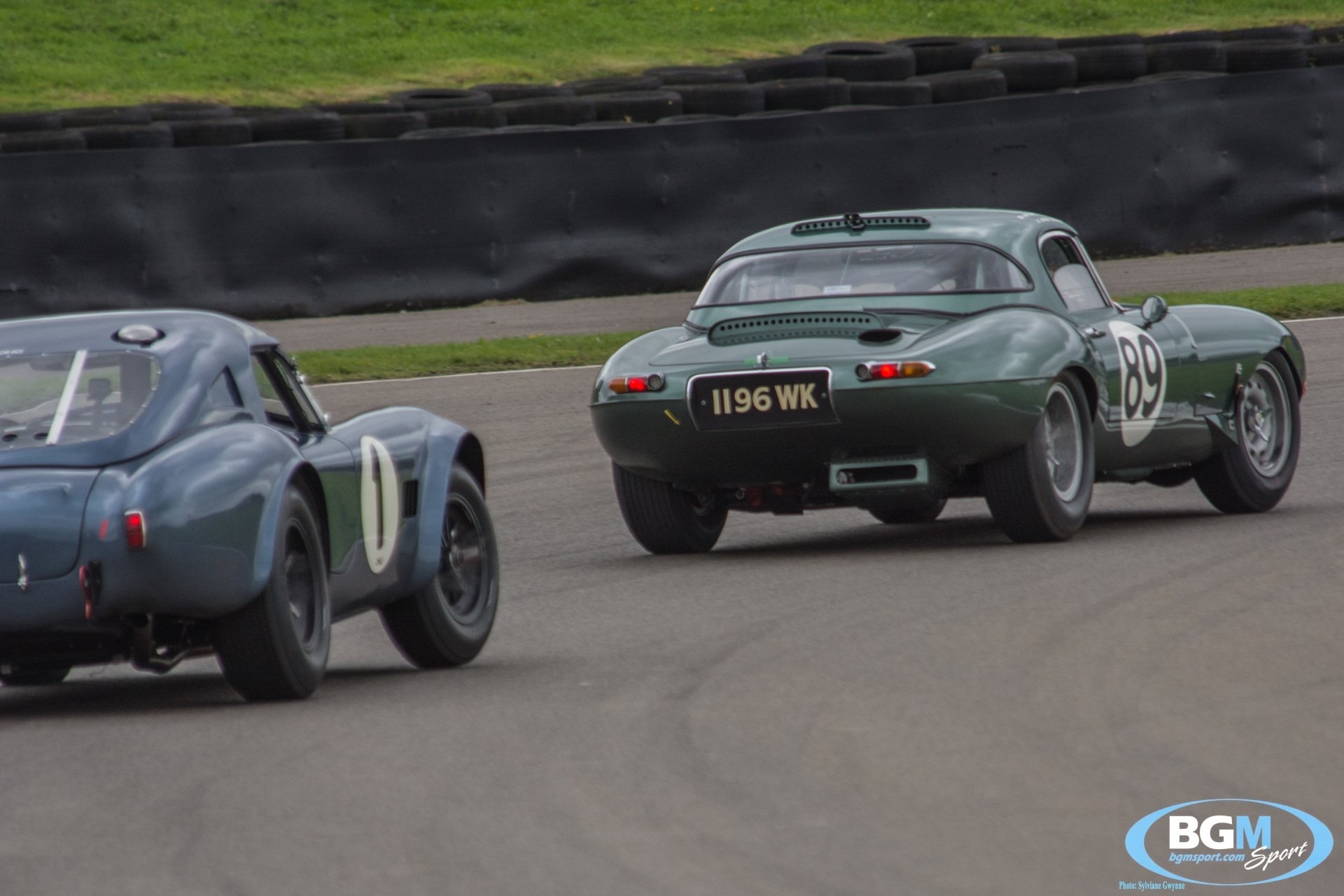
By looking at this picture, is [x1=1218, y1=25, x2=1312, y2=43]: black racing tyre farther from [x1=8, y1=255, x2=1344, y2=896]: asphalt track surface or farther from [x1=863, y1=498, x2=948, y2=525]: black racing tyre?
[x1=8, y1=255, x2=1344, y2=896]: asphalt track surface

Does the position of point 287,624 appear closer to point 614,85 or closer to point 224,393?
point 224,393

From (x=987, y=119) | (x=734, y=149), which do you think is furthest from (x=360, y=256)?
(x=987, y=119)

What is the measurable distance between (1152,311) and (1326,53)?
1409cm

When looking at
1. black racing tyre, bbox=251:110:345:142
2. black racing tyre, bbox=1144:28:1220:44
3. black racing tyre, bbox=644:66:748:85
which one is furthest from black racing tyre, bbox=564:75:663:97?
black racing tyre, bbox=1144:28:1220:44

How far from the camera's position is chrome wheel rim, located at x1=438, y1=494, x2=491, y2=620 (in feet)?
22.9

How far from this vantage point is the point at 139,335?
600cm

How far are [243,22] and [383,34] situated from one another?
2.17 m

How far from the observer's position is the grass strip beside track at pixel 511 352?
16141 millimetres

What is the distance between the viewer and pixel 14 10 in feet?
105

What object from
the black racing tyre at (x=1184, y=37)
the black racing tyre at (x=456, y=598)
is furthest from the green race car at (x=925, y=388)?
the black racing tyre at (x=1184, y=37)

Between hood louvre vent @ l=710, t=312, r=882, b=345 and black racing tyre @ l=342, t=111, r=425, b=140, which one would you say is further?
black racing tyre @ l=342, t=111, r=425, b=140

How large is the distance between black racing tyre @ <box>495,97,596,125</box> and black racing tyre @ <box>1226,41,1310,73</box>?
6.67 meters

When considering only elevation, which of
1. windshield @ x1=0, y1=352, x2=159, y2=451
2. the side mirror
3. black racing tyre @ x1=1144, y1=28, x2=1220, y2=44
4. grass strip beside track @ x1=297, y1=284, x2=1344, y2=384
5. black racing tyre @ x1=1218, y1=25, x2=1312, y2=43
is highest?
windshield @ x1=0, y1=352, x2=159, y2=451

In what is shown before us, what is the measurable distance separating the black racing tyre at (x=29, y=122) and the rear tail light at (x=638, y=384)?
1422 centimetres
